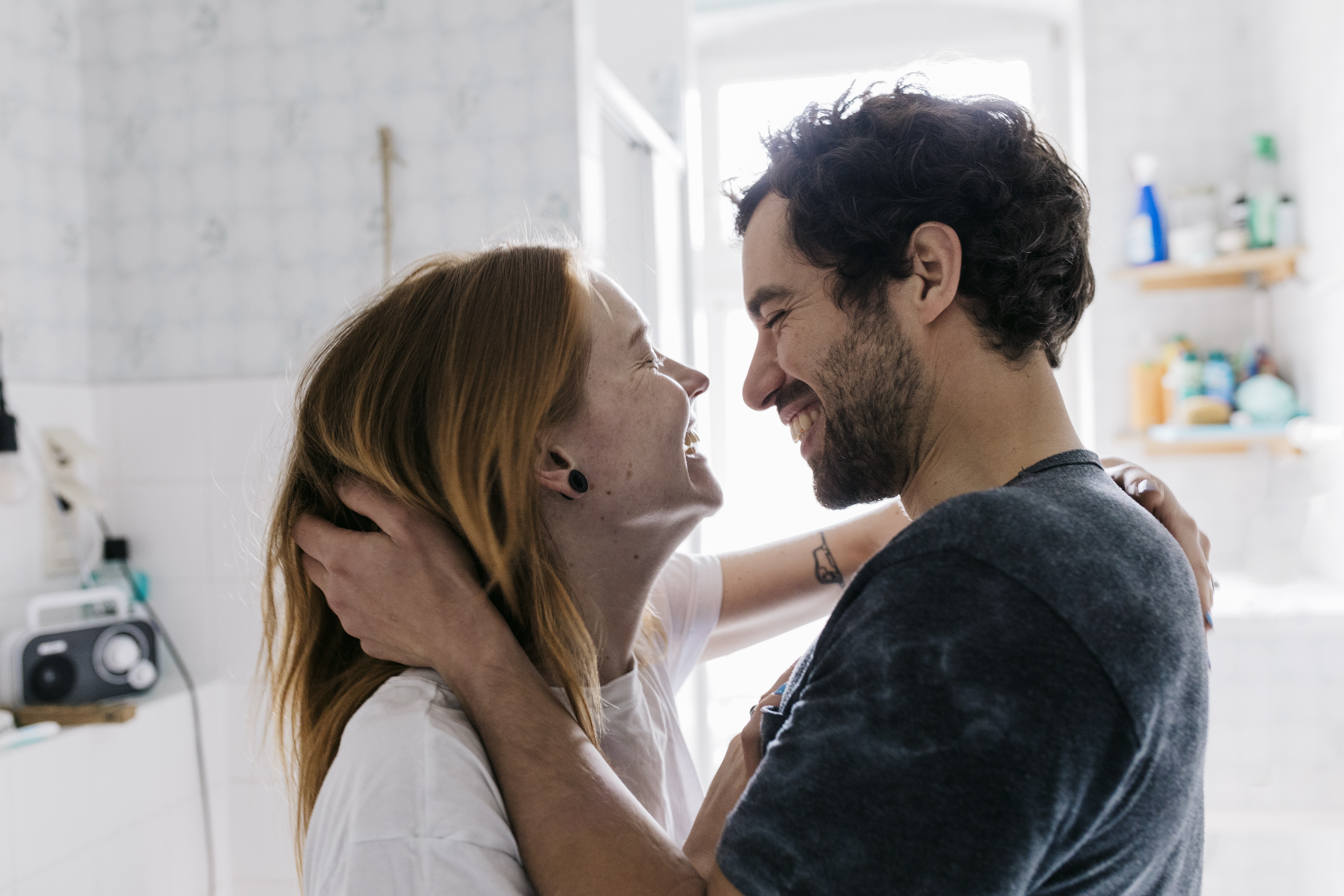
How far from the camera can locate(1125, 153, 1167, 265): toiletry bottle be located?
7.75 feet

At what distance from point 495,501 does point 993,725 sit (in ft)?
1.69

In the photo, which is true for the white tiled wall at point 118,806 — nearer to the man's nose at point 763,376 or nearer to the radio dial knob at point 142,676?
the radio dial knob at point 142,676

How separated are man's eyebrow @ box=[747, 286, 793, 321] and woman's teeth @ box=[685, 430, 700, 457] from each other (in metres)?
0.15

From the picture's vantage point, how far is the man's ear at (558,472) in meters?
0.94

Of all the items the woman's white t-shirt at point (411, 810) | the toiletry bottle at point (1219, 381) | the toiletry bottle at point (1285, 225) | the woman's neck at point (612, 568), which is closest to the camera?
the woman's white t-shirt at point (411, 810)

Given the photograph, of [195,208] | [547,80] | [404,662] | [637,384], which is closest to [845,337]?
[637,384]

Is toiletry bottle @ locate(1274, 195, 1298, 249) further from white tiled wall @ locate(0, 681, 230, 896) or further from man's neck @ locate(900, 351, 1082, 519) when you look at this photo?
white tiled wall @ locate(0, 681, 230, 896)

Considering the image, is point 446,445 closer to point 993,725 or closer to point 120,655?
point 993,725

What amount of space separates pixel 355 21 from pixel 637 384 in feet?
4.21

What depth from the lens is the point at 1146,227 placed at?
2.36m

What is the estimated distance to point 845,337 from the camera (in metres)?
0.89

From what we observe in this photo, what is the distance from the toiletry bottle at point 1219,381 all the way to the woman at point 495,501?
5.90ft

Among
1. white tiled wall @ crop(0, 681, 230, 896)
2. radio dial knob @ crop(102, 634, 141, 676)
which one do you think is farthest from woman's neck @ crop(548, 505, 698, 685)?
radio dial knob @ crop(102, 634, 141, 676)

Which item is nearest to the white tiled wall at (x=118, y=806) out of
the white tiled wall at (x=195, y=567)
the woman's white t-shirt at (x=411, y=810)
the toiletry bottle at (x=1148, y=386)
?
the white tiled wall at (x=195, y=567)
